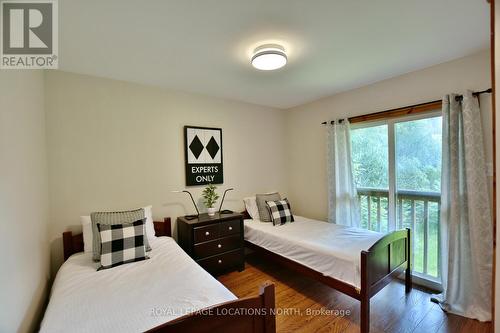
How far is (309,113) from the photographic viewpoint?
3668 millimetres

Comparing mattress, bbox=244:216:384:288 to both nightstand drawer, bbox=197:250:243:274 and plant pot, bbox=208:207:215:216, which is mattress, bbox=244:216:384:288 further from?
plant pot, bbox=208:207:215:216

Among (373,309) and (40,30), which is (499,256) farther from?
(40,30)

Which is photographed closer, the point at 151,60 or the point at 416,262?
the point at 151,60

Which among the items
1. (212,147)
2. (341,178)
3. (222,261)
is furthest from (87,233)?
(341,178)

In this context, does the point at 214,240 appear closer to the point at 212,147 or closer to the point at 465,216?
the point at 212,147

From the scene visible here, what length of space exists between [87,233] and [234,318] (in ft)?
6.13

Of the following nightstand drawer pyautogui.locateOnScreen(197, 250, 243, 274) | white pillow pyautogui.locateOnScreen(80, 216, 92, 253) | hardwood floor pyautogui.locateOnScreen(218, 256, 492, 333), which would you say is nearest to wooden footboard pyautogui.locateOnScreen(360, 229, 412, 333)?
hardwood floor pyautogui.locateOnScreen(218, 256, 492, 333)

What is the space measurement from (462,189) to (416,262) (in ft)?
3.32

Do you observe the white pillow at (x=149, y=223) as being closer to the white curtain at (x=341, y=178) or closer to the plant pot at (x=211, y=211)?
the plant pot at (x=211, y=211)

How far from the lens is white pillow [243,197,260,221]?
3.38 m

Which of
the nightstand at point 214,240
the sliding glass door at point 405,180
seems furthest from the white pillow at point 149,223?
the sliding glass door at point 405,180

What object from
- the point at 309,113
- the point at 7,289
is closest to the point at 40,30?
the point at 7,289

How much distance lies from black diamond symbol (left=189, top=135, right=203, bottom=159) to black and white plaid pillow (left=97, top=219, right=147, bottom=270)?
48.3 inches

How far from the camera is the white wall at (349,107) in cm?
210
